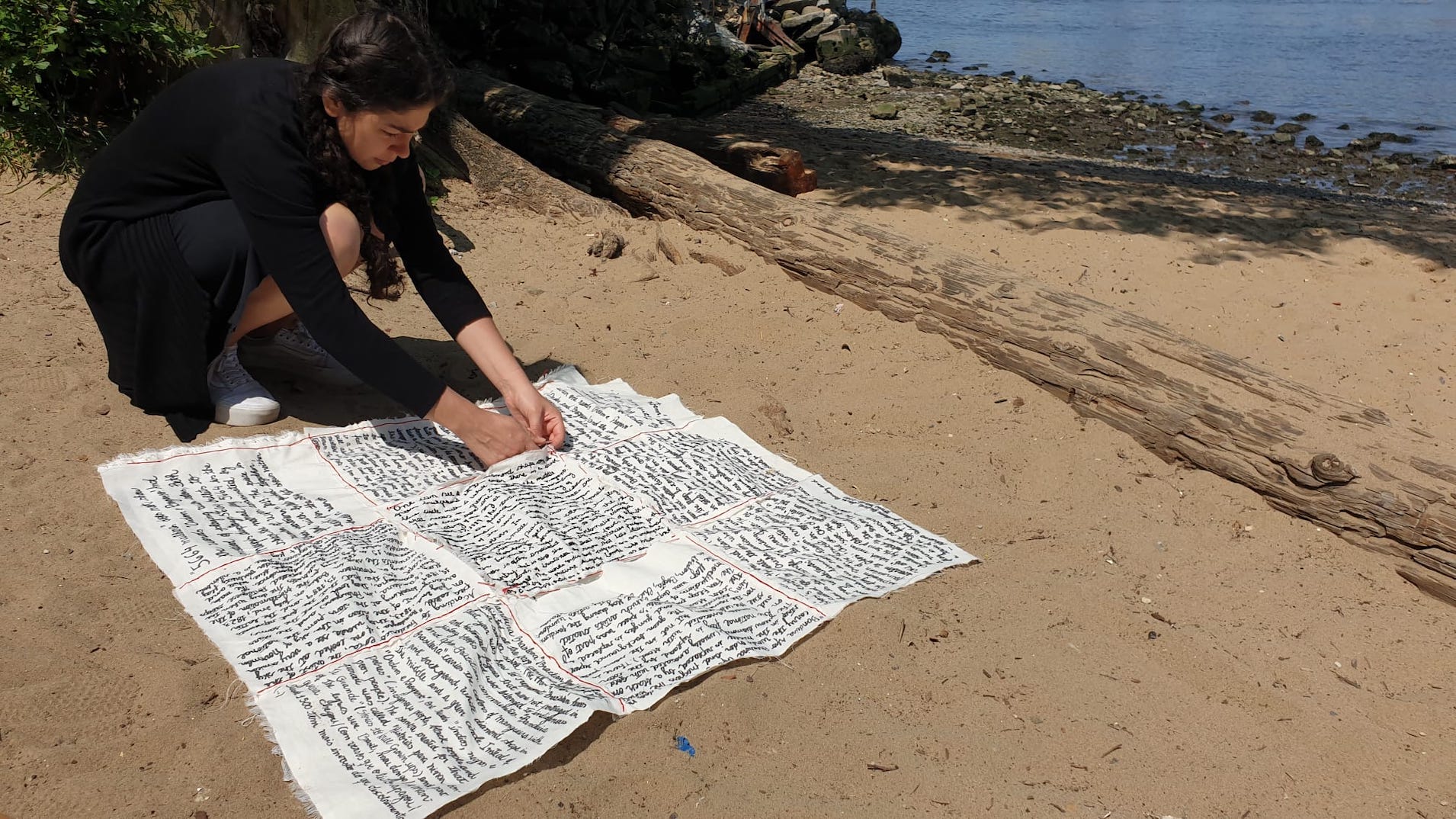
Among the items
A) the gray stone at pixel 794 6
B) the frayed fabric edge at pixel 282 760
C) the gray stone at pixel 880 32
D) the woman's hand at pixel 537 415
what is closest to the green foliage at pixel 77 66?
the woman's hand at pixel 537 415

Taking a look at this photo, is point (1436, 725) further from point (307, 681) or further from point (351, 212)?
point (351, 212)

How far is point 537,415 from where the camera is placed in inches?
105

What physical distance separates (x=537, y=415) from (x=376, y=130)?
0.79 meters

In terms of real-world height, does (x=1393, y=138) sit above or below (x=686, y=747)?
below

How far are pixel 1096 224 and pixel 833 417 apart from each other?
94.1 inches

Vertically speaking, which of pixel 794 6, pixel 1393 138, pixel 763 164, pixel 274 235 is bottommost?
pixel 1393 138

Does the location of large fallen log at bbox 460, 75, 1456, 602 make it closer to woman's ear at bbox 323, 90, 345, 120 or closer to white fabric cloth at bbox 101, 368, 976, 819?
white fabric cloth at bbox 101, 368, 976, 819

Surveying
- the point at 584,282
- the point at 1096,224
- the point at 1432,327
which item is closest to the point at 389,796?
the point at 584,282

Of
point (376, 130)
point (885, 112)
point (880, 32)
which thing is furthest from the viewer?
point (880, 32)

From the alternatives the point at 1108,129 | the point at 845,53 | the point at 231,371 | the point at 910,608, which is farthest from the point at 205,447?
the point at 845,53

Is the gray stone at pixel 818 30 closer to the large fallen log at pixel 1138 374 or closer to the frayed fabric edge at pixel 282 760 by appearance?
the large fallen log at pixel 1138 374

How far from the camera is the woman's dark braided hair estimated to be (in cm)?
213

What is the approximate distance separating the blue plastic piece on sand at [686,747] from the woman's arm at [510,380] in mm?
1037

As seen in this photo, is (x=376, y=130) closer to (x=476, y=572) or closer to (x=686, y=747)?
(x=476, y=572)
